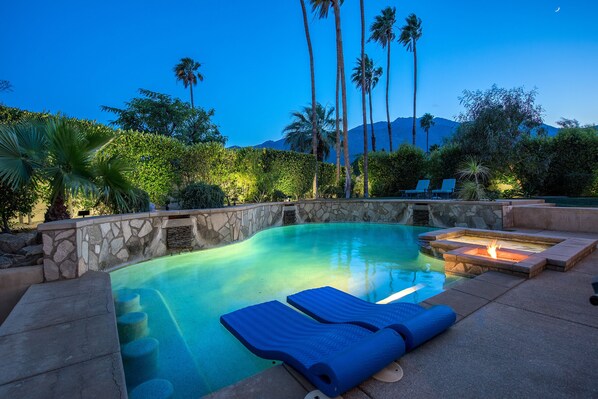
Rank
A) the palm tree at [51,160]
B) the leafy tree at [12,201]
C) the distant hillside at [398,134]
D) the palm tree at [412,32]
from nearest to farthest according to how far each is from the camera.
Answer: the palm tree at [51,160]
the leafy tree at [12,201]
the palm tree at [412,32]
the distant hillside at [398,134]

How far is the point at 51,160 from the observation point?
4.78 meters

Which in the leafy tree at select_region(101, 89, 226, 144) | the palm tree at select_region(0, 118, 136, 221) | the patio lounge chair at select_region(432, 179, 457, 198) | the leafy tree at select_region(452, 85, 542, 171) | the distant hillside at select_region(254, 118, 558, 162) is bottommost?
the patio lounge chair at select_region(432, 179, 457, 198)

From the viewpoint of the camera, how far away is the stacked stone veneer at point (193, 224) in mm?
3924

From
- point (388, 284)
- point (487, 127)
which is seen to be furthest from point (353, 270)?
point (487, 127)

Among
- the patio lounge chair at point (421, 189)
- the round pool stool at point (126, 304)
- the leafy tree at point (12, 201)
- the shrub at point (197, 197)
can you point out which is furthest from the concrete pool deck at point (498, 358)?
the patio lounge chair at point (421, 189)

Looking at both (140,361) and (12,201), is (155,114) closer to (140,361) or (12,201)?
(12,201)

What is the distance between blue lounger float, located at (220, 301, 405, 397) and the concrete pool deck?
0.11m

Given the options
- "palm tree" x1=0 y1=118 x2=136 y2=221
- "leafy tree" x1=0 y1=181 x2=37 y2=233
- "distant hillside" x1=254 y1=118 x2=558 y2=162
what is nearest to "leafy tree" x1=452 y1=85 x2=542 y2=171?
"palm tree" x1=0 y1=118 x2=136 y2=221

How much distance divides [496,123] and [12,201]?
1704 cm

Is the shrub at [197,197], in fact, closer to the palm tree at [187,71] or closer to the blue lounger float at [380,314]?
the blue lounger float at [380,314]

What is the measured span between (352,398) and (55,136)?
17.7 ft

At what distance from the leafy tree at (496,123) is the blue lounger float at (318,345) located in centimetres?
1428

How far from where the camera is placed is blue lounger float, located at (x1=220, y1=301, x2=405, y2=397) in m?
1.57

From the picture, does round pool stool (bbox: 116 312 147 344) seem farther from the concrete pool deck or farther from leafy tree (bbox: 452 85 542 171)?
leafy tree (bbox: 452 85 542 171)
